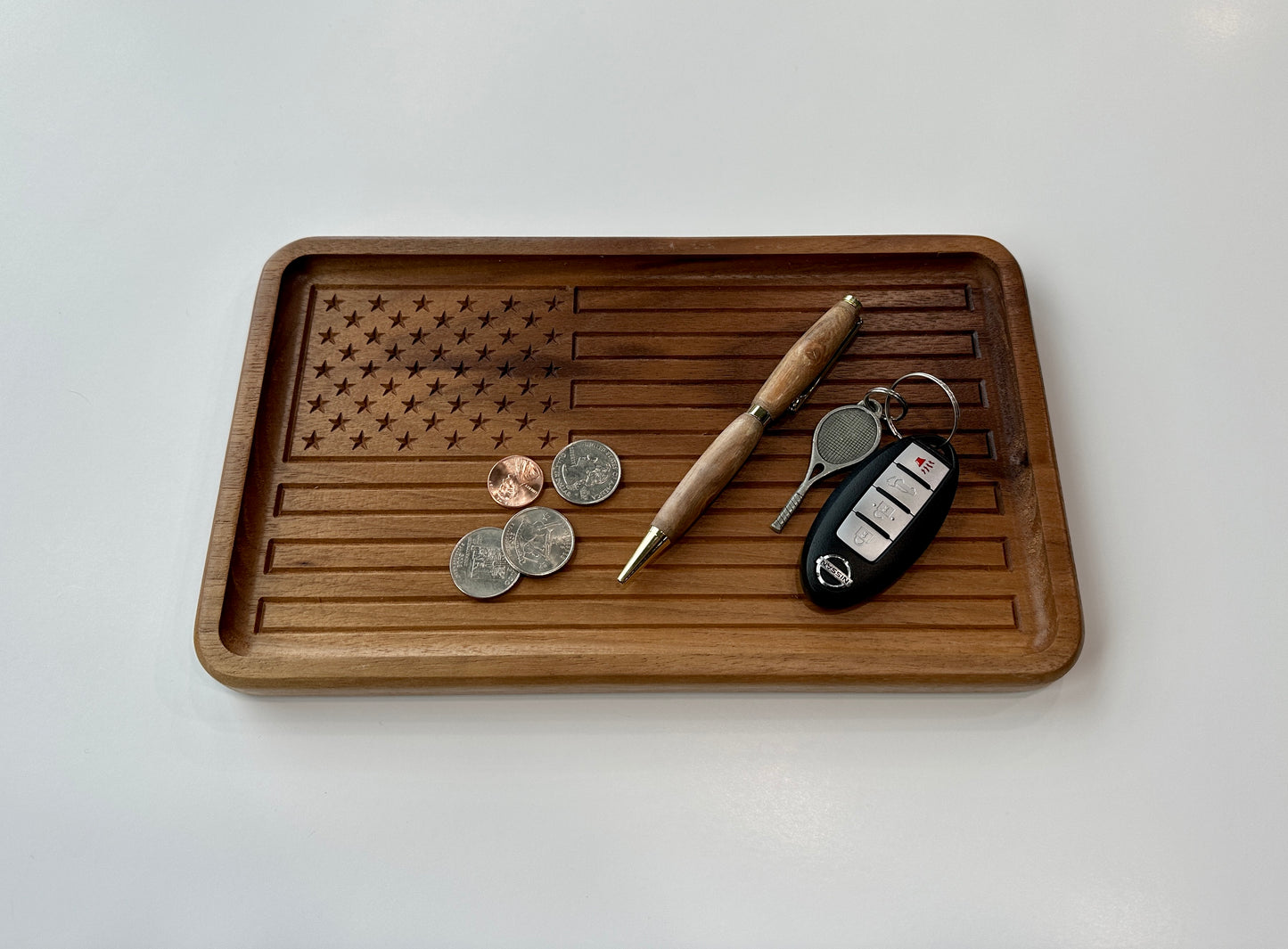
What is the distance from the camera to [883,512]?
0.76 meters

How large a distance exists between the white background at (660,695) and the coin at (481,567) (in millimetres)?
104

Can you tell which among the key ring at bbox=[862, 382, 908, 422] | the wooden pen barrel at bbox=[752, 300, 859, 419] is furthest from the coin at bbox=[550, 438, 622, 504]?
the key ring at bbox=[862, 382, 908, 422]

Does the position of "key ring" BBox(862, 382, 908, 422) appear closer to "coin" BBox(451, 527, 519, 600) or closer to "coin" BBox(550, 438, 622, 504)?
"coin" BBox(550, 438, 622, 504)

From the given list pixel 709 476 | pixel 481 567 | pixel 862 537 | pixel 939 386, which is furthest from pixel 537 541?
pixel 939 386

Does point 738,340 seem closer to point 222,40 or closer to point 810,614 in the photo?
point 810,614

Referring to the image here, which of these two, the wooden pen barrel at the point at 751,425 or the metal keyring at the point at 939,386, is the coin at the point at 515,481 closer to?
the wooden pen barrel at the point at 751,425

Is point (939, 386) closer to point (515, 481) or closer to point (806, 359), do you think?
point (806, 359)

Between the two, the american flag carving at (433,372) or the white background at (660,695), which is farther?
the american flag carving at (433,372)

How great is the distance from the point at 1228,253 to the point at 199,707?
1.18 meters

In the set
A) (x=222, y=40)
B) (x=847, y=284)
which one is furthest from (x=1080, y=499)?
(x=222, y=40)

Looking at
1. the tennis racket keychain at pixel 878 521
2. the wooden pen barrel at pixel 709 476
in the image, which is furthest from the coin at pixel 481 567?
the tennis racket keychain at pixel 878 521

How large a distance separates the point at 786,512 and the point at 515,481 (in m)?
0.26

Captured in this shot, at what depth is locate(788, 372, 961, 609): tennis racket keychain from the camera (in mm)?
741

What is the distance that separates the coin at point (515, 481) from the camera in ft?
2.64
